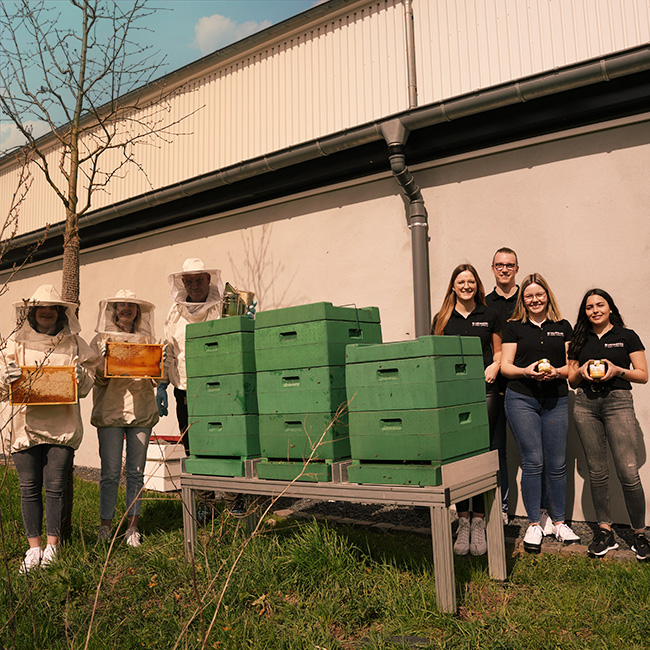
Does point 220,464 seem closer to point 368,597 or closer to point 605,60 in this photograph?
point 368,597

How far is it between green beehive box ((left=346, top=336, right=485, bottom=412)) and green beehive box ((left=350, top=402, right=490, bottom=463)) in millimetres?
57

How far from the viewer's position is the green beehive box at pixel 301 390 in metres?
3.90

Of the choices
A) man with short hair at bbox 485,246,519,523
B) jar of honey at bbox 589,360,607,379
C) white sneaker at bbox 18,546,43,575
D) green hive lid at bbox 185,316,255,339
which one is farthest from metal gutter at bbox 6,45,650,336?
white sneaker at bbox 18,546,43,575

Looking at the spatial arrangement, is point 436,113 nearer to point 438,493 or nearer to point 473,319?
point 473,319

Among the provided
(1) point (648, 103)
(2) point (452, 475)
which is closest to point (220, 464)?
(2) point (452, 475)

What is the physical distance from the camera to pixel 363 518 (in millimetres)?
5727

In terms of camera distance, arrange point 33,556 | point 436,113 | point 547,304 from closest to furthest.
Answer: point 33,556
point 547,304
point 436,113

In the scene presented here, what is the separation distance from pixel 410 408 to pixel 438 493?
50 centimetres

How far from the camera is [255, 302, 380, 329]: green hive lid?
394 centimetres

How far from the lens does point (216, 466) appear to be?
445cm

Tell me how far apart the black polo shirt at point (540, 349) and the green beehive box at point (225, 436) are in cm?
208

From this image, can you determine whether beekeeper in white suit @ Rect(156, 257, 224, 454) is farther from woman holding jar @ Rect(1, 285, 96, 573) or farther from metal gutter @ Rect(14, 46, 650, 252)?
metal gutter @ Rect(14, 46, 650, 252)

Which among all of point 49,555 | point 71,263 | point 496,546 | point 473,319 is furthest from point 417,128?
point 49,555

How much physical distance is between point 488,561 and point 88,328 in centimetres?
852
